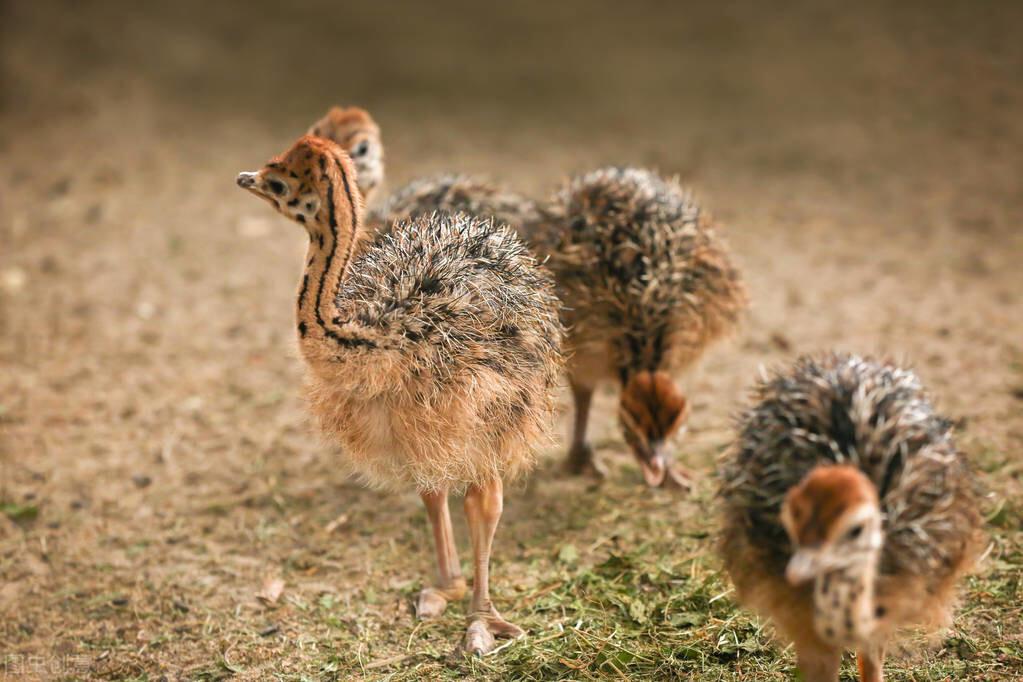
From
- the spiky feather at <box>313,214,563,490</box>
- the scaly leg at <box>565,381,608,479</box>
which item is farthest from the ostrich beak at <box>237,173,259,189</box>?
the scaly leg at <box>565,381,608,479</box>

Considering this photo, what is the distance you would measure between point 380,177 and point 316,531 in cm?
192

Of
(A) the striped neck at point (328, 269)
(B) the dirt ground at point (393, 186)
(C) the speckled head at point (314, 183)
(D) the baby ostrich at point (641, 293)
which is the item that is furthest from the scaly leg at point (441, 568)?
(C) the speckled head at point (314, 183)

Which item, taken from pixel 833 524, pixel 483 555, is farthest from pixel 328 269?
pixel 833 524

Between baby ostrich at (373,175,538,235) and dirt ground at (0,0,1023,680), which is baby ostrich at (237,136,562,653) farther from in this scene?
baby ostrich at (373,175,538,235)

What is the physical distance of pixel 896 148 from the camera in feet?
28.1

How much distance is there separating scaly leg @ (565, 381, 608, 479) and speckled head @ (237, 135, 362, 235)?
6.41ft

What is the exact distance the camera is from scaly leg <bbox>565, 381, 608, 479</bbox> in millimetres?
5387

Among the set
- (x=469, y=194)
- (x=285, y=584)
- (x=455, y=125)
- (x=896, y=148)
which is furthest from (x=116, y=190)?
(x=896, y=148)

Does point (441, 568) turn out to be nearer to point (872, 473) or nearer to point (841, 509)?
point (872, 473)

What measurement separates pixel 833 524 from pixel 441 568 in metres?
2.14

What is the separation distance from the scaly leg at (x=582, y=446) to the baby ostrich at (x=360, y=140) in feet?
5.01

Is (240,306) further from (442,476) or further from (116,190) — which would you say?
(442,476)

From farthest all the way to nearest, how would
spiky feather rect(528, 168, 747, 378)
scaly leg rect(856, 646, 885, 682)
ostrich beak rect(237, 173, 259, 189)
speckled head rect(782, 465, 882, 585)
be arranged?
1. spiky feather rect(528, 168, 747, 378)
2. ostrich beak rect(237, 173, 259, 189)
3. scaly leg rect(856, 646, 885, 682)
4. speckled head rect(782, 465, 882, 585)

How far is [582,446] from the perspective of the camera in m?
Answer: 5.46
